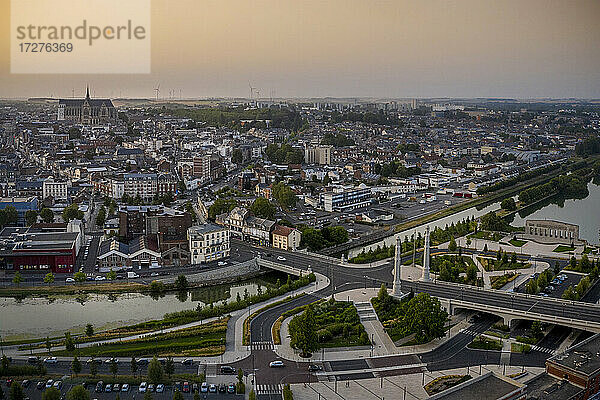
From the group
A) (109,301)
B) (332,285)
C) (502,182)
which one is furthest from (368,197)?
(109,301)

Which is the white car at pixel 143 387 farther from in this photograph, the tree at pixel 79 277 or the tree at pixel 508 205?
the tree at pixel 508 205

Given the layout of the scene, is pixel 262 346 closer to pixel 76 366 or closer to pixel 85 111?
pixel 76 366

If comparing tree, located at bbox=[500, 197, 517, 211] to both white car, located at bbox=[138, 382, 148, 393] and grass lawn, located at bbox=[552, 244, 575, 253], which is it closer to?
grass lawn, located at bbox=[552, 244, 575, 253]

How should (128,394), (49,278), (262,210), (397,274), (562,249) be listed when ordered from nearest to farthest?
(128,394)
(397,274)
(49,278)
(562,249)
(262,210)

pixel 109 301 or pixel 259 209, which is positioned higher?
pixel 259 209

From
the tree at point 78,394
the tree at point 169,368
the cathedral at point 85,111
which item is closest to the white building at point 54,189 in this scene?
the tree at point 169,368

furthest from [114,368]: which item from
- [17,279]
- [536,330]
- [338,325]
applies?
[536,330]

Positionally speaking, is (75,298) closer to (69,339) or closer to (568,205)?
(69,339)
